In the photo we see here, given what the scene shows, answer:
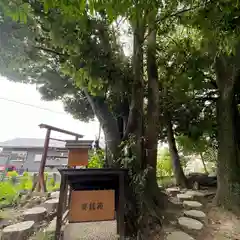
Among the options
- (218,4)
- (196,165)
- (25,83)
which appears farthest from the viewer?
(196,165)

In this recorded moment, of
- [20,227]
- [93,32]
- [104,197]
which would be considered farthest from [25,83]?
[104,197]

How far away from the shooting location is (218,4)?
2.31 meters

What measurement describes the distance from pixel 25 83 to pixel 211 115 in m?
6.31

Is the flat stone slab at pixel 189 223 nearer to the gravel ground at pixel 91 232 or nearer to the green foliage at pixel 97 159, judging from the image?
the gravel ground at pixel 91 232

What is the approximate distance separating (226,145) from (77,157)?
392 cm

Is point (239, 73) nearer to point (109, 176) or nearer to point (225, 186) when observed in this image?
point (225, 186)

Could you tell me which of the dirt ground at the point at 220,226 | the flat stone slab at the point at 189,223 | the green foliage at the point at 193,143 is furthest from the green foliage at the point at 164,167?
the flat stone slab at the point at 189,223

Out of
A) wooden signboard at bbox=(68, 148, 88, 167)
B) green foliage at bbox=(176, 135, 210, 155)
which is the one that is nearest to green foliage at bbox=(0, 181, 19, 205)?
wooden signboard at bbox=(68, 148, 88, 167)

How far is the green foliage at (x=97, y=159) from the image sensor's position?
398 cm

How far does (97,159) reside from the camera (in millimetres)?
4117

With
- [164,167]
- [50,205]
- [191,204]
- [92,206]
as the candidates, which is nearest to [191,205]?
[191,204]

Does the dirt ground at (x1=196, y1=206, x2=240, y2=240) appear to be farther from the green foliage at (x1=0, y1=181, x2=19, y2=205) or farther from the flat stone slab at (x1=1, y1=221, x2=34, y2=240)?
the green foliage at (x1=0, y1=181, x2=19, y2=205)

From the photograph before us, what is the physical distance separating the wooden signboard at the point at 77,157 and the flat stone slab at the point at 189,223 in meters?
2.18

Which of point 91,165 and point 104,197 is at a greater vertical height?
point 91,165
